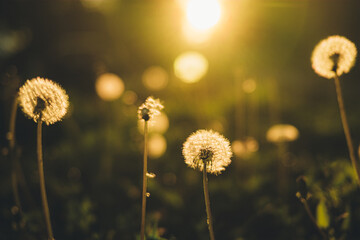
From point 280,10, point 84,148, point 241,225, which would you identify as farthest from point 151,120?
point 280,10

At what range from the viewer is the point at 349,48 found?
1773 mm

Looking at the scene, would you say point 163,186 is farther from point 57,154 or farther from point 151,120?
point 151,120

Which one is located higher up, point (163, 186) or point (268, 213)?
point (163, 186)

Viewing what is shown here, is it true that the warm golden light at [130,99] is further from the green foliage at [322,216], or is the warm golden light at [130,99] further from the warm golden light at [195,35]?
the warm golden light at [195,35]

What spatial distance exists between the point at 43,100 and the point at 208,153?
86 centimetres

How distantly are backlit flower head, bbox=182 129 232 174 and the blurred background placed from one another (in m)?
0.25

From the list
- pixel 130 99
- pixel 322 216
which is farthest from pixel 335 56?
pixel 130 99

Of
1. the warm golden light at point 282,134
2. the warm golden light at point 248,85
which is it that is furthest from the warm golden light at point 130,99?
the warm golden light at point 282,134

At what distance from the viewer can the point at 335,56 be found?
5.93ft

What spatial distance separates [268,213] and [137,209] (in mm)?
1211

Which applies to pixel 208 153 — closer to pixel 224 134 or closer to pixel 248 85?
pixel 248 85

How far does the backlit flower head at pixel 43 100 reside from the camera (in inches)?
58.6

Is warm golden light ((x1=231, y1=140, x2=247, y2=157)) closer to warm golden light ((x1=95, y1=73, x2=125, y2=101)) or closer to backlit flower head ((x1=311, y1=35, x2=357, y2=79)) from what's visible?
backlit flower head ((x1=311, y1=35, x2=357, y2=79))

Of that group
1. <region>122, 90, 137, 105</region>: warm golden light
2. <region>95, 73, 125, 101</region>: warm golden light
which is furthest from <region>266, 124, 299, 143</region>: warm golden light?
<region>95, 73, 125, 101</region>: warm golden light
